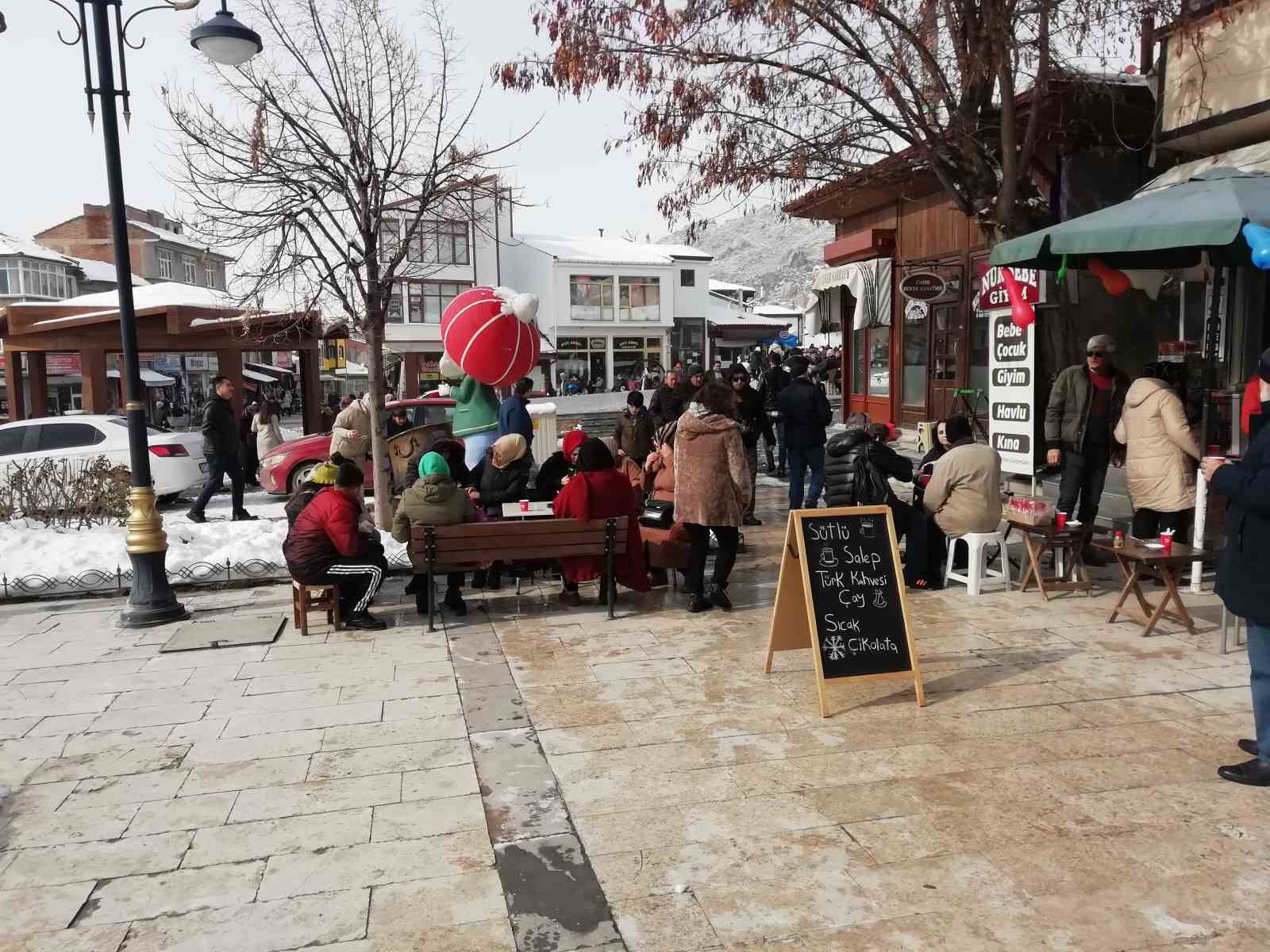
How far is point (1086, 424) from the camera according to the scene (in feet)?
26.7

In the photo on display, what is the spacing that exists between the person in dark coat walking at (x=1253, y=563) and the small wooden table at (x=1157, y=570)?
6.52 ft

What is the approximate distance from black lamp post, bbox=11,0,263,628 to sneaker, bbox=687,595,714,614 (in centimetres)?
396

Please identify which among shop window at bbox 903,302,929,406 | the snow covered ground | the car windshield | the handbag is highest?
shop window at bbox 903,302,929,406

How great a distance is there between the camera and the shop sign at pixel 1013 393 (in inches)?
389

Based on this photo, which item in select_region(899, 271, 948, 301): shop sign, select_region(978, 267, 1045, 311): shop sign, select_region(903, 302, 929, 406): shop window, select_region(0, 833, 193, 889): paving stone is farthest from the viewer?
select_region(903, 302, 929, 406): shop window

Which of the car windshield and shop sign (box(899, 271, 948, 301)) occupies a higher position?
shop sign (box(899, 271, 948, 301))

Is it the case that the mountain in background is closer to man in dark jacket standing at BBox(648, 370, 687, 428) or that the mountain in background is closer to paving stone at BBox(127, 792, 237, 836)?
A: man in dark jacket standing at BBox(648, 370, 687, 428)

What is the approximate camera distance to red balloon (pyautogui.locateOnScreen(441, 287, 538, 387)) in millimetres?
9750

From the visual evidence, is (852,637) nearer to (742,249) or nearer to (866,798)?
(866,798)

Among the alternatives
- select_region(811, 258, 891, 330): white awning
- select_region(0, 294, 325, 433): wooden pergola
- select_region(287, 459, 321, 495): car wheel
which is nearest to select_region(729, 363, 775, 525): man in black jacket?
select_region(811, 258, 891, 330): white awning

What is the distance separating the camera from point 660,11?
931 centimetres

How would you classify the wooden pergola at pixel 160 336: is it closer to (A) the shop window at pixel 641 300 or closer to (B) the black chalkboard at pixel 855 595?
(B) the black chalkboard at pixel 855 595

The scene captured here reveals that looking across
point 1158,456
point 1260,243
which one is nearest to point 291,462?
point 1158,456

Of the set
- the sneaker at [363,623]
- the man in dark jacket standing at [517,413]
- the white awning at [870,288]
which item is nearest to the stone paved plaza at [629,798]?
the sneaker at [363,623]
